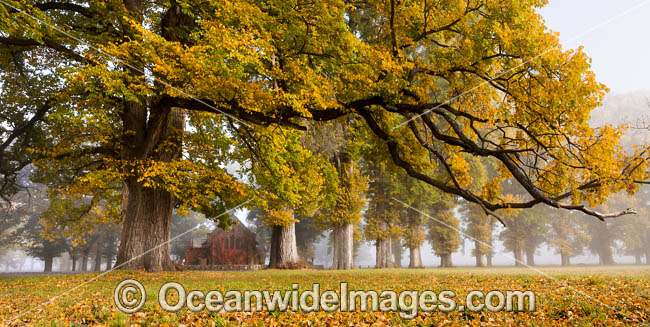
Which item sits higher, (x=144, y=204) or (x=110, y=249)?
(x=144, y=204)

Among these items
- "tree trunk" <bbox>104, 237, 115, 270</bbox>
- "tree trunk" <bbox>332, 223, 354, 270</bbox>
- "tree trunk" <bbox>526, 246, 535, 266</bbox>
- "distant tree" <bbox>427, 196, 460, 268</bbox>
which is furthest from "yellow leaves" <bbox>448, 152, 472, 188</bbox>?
"tree trunk" <bbox>526, 246, 535, 266</bbox>

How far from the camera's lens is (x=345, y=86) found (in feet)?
35.0

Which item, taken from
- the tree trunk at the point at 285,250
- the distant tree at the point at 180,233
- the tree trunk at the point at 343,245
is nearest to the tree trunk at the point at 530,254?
the tree trunk at the point at 343,245

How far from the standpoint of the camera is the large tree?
823cm

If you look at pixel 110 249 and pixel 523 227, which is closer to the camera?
pixel 523 227

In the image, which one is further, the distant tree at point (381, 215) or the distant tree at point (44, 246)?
the distant tree at point (44, 246)

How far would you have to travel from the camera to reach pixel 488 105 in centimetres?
1030

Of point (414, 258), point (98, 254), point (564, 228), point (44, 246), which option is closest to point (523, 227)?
point (564, 228)

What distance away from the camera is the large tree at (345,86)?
8234 mm

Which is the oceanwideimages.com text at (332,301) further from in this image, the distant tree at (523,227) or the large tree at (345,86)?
the distant tree at (523,227)

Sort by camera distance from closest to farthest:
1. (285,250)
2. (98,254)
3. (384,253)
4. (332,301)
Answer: (332,301) < (285,250) < (384,253) < (98,254)

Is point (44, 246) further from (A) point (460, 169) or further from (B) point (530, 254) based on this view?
(B) point (530, 254)

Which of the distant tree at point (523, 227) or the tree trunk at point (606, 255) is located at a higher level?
the distant tree at point (523, 227)

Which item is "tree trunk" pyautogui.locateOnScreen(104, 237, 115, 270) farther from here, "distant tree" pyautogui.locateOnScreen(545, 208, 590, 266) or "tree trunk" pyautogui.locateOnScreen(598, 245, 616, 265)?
"tree trunk" pyautogui.locateOnScreen(598, 245, 616, 265)
